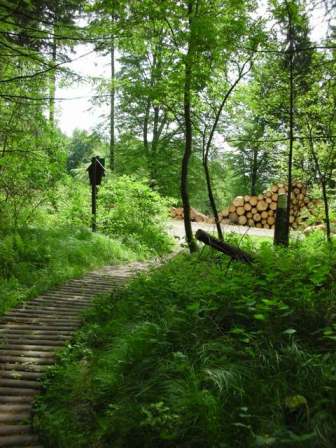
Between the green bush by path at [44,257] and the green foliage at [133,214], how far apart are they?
7.05 feet

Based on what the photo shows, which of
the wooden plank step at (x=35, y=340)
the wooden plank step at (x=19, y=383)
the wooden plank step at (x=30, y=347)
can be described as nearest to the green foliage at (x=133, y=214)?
the wooden plank step at (x=35, y=340)

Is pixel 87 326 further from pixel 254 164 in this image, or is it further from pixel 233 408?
pixel 254 164

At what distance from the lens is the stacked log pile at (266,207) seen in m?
18.8

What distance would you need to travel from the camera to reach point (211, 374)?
309cm

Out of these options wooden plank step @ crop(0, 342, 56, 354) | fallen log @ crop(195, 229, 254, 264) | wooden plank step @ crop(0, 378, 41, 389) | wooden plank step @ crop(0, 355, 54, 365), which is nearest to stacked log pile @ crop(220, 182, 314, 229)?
fallen log @ crop(195, 229, 254, 264)

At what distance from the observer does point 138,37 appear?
8125mm

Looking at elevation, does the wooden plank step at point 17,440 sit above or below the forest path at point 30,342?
below

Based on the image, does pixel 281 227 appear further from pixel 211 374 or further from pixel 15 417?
pixel 15 417

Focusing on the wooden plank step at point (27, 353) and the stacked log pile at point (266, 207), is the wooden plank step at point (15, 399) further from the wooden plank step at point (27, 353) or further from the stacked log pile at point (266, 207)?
the stacked log pile at point (266, 207)

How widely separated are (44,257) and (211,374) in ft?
19.1

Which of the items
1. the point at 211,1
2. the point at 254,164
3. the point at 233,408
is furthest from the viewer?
the point at 254,164

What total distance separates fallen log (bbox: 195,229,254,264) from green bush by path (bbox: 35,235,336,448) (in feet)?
0.81

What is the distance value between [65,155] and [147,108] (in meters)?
12.5

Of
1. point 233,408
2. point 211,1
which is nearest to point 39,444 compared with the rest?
point 233,408
